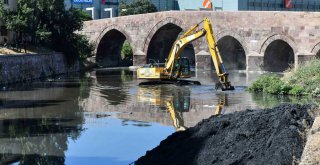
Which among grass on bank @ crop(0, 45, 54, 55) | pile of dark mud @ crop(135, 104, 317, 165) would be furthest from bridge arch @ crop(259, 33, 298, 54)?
pile of dark mud @ crop(135, 104, 317, 165)

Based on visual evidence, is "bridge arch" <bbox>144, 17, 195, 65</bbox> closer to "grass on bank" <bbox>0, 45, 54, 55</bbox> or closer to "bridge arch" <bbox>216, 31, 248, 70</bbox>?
"bridge arch" <bbox>216, 31, 248, 70</bbox>

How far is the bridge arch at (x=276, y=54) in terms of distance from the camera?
50.5 m

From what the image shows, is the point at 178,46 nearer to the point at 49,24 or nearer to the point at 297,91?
the point at 297,91

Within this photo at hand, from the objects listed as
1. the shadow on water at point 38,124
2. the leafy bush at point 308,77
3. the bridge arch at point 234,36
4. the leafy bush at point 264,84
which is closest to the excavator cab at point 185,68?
the leafy bush at point 264,84

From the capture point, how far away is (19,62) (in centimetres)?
3966

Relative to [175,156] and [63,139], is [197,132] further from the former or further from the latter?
[63,139]

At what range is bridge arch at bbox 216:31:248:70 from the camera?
54688mm

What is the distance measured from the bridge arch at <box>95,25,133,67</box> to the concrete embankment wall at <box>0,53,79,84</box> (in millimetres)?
11980

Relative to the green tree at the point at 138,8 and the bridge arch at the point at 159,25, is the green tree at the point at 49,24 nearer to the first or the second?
the bridge arch at the point at 159,25

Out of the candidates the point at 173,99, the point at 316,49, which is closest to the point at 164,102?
the point at 173,99

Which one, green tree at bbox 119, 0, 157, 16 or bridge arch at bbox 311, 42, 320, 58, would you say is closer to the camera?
bridge arch at bbox 311, 42, 320, 58

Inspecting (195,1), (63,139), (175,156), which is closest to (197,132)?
(175,156)

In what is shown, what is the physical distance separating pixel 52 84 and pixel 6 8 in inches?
349

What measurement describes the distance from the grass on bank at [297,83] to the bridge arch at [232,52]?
2101cm
